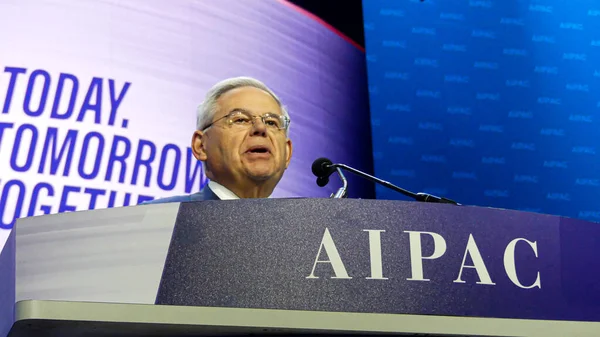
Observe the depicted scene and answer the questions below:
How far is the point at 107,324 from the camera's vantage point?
146cm

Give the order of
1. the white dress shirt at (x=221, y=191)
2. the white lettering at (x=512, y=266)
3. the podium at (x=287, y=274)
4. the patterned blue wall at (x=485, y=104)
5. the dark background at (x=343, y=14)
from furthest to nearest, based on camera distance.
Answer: the patterned blue wall at (x=485, y=104) → the dark background at (x=343, y=14) → the white dress shirt at (x=221, y=191) → the white lettering at (x=512, y=266) → the podium at (x=287, y=274)

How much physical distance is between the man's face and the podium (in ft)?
3.02

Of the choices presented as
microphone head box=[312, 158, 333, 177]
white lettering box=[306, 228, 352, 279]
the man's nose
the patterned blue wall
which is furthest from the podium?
the patterned blue wall

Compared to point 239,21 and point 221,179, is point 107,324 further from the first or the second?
point 239,21

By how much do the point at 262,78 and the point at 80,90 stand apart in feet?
2.74

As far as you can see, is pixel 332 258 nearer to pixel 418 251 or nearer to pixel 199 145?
pixel 418 251

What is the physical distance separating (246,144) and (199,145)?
175 mm

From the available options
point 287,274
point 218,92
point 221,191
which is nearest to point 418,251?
point 287,274

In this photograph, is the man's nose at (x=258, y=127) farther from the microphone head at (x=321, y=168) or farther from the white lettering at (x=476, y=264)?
the white lettering at (x=476, y=264)

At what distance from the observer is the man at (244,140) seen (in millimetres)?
2484

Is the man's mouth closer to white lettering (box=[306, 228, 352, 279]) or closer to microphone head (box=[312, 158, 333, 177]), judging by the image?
microphone head (box=[312, 158, 333, 177])

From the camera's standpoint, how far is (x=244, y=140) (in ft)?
8.16

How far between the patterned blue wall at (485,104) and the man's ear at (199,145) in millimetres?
2233

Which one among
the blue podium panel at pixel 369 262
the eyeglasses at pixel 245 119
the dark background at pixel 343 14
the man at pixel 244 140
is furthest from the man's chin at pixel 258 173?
the dark background at pixel 343 14
